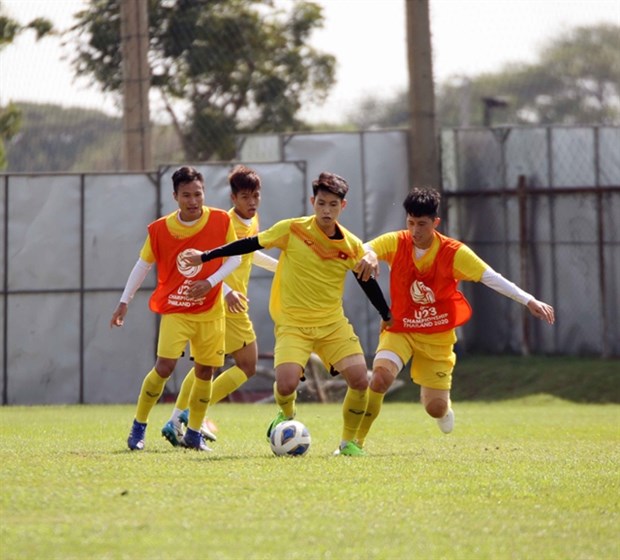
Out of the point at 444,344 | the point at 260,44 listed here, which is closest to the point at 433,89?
the point at 260,44

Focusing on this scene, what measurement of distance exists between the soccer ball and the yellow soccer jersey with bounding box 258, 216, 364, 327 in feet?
2.21

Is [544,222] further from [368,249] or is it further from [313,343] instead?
[313,343]

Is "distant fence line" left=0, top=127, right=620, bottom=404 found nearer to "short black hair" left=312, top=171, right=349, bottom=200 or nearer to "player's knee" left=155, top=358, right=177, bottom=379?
"player's knee" left=155, top=358, right=177, bottom=379

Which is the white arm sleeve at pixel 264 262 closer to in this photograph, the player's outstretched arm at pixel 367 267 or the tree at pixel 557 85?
the player's outstretched arm at pixel 367 267

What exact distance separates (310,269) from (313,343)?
0.48m

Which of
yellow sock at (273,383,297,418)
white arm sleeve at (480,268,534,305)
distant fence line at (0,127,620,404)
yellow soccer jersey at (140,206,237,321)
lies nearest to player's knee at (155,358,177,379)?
yellow soccer jersey at (140,206,237,321)

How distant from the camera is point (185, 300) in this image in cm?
972

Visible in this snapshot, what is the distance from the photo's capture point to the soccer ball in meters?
9.02

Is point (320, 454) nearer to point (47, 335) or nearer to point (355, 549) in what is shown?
point (355, 549)

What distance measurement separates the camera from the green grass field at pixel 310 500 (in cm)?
551

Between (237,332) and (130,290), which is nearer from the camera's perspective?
(130,290)

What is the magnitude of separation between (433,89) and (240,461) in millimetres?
13553

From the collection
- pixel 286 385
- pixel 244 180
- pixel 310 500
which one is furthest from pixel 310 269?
pixel 310 500

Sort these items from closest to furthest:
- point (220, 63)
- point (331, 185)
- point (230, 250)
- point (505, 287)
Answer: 1. point (331, 185)
2. point (230, 250)
3. point (505, 287)
4. point (220, 63)
